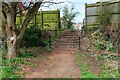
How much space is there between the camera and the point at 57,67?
8.49 metres

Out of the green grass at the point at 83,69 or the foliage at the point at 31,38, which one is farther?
the foliage at the point at 31,38

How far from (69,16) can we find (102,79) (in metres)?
11.4

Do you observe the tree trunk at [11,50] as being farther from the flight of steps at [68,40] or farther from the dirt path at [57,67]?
the flight of steps at [68,40]

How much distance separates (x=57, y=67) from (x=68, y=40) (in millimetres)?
5301

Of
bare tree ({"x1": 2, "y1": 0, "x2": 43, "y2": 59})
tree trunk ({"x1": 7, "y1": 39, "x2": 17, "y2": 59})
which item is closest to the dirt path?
tree trunk ({"x1": 7, "y1": 39, "x2": 17, "y2": 59})

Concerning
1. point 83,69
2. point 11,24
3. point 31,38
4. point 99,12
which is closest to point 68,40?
point 31,38

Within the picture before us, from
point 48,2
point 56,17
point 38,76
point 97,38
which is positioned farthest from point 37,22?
point 38,76

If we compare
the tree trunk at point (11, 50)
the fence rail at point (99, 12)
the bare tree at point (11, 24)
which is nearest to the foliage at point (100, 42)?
the fence rail at point (99, 12)

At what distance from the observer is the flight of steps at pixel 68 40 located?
12.9 m

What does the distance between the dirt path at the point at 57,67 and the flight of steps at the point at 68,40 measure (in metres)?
1.68

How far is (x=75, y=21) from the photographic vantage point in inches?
722

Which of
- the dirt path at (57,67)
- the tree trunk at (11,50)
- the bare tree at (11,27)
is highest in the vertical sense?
the bare tree at (11,27)

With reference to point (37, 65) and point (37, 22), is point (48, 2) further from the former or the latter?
point (37, 22)

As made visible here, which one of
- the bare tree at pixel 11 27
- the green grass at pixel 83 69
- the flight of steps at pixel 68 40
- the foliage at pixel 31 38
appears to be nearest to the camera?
the green grass at pixel 83 69
